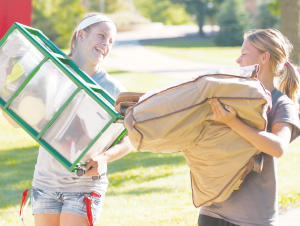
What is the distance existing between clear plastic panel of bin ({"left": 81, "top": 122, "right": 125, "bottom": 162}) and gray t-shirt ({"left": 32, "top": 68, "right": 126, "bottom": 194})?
0.84ft

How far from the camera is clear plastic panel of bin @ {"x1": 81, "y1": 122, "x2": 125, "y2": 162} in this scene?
2.36m

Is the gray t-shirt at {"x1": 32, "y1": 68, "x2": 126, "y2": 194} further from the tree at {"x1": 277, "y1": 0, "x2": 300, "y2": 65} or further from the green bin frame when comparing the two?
the tree at {"x1": 277, "y1": 0, "x2": 300, "y2": 65}

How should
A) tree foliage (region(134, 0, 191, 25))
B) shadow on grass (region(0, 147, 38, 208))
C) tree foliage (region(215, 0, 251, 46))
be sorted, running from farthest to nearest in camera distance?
tree foliage (region(134, 0, 191, 25)) → tree foliage (region(215, 0, 251, 46)) → shadow on grass (region(0, 147, 38, 208))

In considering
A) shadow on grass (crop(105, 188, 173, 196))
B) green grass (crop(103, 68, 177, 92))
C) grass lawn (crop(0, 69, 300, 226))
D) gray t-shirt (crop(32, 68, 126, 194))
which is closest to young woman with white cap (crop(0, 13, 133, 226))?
gray t-shirt (crop(32, 68, 126, 194))

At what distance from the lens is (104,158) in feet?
8.00

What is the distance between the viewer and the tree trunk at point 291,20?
10203mm

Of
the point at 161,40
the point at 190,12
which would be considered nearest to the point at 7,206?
the point at 161,40

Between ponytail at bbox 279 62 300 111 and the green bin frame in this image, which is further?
ponytail at bbox 279 62 300 111

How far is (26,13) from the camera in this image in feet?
28.0

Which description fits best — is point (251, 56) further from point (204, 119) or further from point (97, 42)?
point (97, 42)

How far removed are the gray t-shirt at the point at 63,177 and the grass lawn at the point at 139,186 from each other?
6.79 ft

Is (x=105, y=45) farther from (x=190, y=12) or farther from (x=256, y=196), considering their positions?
(x=190, y=12)

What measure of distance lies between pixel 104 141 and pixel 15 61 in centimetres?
70

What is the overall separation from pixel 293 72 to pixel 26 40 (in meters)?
1.63
